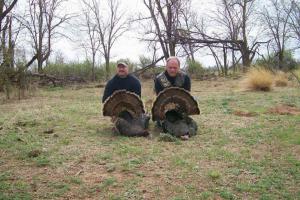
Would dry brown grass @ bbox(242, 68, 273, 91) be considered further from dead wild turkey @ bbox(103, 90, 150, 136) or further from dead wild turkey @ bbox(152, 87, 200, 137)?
dead wild turkey @ bbox(103, 90, 150, 136)

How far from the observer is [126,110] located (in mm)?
7453

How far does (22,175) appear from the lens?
16.9 ft

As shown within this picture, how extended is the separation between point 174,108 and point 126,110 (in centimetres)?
76

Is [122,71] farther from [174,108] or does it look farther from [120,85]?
[174,108]

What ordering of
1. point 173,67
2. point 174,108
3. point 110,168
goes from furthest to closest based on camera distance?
1. point 173,67
2. point 174,108
3. point 110,168

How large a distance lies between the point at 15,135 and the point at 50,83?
1312 cm

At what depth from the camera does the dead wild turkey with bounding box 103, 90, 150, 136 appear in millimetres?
7270

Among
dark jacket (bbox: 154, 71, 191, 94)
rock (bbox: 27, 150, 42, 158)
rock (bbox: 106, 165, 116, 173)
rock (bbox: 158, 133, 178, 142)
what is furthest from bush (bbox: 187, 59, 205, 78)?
rock (bbox: 106, 165, 116, 173)

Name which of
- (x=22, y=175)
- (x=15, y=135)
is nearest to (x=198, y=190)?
(x=22, y=175)

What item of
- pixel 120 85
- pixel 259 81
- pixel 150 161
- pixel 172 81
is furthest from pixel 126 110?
pixel 259 81

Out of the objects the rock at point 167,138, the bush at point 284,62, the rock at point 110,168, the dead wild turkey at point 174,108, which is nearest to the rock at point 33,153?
the rock at point 110,168

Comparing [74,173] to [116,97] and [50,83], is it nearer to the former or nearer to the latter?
[116,97]

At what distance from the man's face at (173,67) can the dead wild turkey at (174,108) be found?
1.20 ft

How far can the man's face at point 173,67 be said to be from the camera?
24.7 feet
